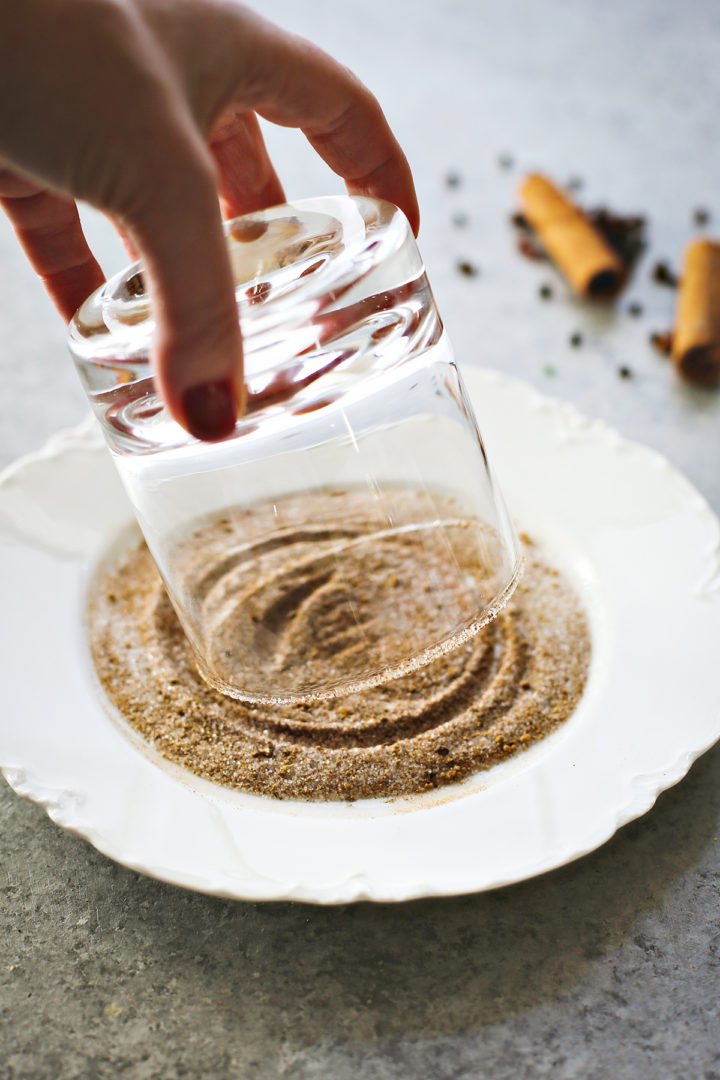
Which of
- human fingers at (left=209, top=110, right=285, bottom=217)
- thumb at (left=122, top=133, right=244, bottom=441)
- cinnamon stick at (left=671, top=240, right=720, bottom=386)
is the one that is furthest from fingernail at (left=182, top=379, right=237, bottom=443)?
cinnamon stick at (left=671, top=240, right=720, bottom=386)

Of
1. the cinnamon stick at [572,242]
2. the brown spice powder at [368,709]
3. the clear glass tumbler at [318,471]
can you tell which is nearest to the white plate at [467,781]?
the brown spice powder at [368,709]

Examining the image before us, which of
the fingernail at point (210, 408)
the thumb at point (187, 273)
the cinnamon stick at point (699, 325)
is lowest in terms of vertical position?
the cinnamon stick at point (699, 325)

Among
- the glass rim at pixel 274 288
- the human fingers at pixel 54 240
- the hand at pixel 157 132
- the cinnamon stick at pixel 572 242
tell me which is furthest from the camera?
the cinnamon stick at pixel 572 242

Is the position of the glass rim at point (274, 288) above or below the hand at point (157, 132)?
below

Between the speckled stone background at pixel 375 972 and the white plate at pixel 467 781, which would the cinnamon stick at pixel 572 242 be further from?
the speckled stone background at pixel 375 972

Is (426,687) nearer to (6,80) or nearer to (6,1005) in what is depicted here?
(6,1005)

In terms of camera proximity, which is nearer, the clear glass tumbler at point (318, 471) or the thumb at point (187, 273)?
the thumb at point (187, 273)

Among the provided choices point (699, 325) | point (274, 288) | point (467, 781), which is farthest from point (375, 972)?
point (699, 325)

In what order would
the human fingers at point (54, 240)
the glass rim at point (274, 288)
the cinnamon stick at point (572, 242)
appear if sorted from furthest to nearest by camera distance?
the cinnamon stick at point (572, 242)
the human fingers at point (54, 240)
the glass rim at point (274, 288)
